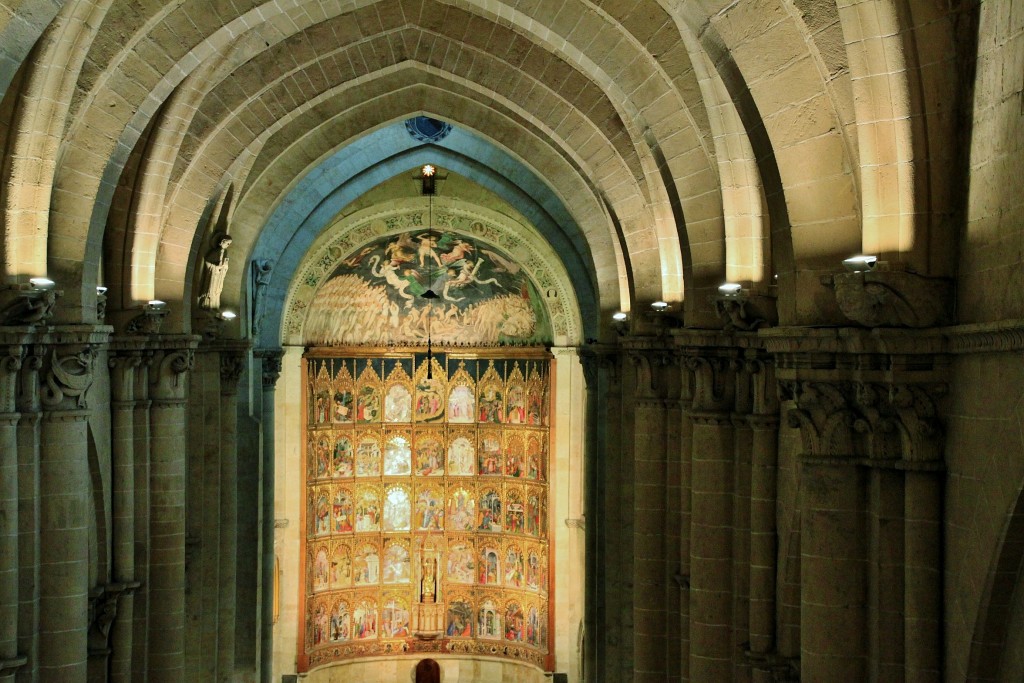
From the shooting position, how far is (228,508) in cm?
2148

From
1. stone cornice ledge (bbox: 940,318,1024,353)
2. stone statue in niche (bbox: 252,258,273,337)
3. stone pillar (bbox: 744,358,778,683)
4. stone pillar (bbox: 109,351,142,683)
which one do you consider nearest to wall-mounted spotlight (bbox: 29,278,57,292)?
stone pillar (bbox: 109,351,142,683)

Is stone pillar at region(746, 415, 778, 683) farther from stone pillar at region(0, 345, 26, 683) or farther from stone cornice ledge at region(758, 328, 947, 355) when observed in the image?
stone pillar at region(0, 345, 26, 683)

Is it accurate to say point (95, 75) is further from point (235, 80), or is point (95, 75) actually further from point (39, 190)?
point (235, 80)

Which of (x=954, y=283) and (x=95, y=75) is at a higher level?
(x=95, y=75)

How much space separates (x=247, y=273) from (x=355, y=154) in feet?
10.1

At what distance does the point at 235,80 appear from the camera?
16.8 meters

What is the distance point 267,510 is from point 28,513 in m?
13.4

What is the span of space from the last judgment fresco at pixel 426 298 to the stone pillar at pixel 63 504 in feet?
55.0

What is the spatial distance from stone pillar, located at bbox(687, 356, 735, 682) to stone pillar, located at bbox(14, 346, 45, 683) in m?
6.78

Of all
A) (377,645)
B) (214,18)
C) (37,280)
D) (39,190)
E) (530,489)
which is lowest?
(377,645)

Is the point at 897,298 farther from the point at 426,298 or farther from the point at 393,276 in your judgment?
the point at 426,298

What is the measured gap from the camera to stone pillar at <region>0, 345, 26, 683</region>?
1118cm

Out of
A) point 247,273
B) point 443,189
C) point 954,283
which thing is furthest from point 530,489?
point 954,283

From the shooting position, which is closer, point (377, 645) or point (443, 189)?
point (443, 189)
